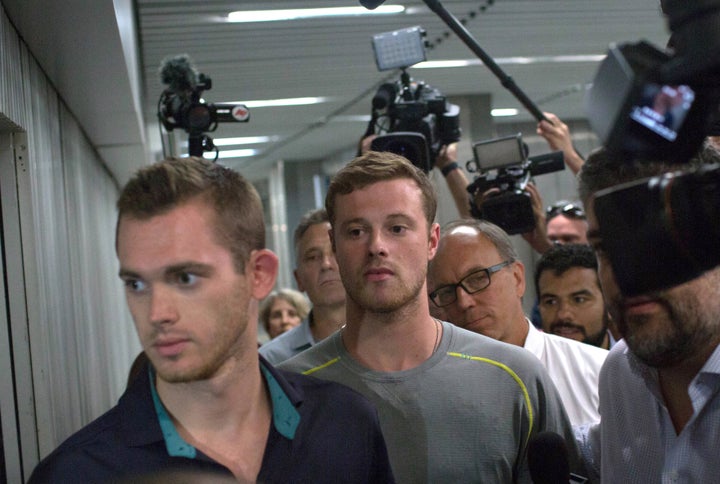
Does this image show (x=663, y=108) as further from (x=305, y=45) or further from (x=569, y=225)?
(x=305, y=45)

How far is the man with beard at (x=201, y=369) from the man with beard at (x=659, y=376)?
0.59 meters

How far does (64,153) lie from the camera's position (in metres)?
4.62

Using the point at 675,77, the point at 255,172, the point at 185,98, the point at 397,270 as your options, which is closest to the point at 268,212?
the point at 255,172

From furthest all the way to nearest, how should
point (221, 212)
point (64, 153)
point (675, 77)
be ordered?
1. point (64, 153)
2. point (221, 212)
3. point (675, 77)

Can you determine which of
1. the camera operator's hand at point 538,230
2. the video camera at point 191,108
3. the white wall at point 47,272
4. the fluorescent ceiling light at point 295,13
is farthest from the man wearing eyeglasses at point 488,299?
the fluorescent ceiling light at point 295,13

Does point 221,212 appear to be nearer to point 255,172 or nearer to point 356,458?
point 356,458

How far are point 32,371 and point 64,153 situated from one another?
1.82 m

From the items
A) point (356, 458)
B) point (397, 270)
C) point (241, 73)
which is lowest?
point (356, 458)

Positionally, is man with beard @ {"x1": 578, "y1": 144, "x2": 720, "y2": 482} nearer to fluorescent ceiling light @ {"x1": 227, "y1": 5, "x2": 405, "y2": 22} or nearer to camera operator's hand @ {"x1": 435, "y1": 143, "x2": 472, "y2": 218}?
camera operator's hand @ {"x1": 435, "y1": 143, "x2": 472, "y2": 218}

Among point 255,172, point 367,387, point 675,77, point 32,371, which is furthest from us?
point 255,172

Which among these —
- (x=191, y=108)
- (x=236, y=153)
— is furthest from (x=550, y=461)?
(x=236, y=153)

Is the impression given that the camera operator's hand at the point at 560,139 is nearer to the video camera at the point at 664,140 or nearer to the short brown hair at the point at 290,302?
the short brown hair at the point at 290,302

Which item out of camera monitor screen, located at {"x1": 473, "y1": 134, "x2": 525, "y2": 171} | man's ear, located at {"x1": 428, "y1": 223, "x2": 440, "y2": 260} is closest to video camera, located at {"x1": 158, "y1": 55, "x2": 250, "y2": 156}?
camera monitor screen, located at {"x1": 473, "y1": 134, "x2": 525, "y2": 171}

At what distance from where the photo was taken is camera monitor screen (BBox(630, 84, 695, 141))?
0.96m
